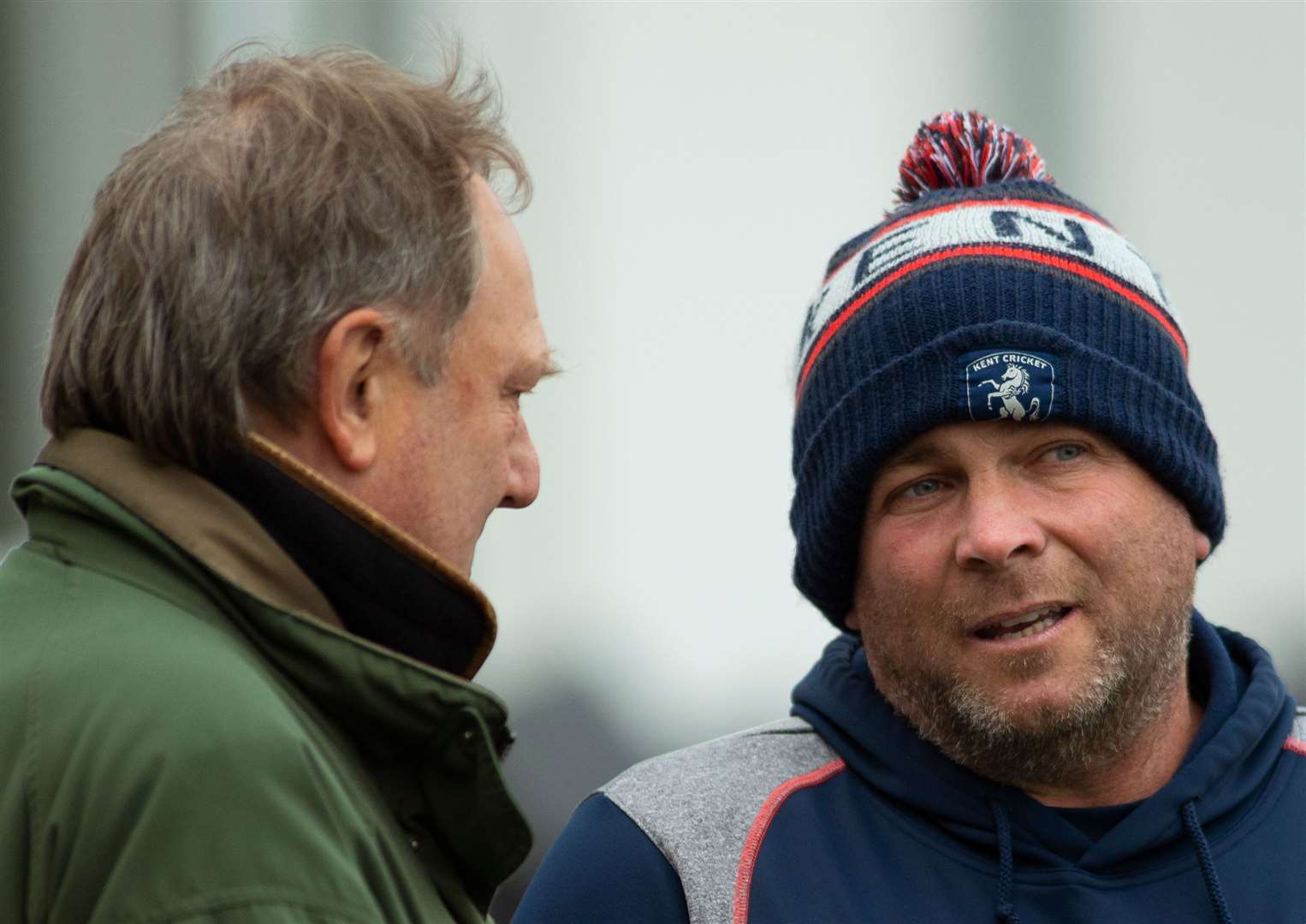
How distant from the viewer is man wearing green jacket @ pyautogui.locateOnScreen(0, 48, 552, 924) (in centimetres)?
140

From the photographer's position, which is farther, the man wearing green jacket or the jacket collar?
the jacket collar

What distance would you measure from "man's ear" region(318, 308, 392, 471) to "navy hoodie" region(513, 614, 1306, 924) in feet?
2.58

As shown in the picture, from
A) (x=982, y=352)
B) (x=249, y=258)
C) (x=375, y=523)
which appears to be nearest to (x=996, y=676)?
(x=982, y=352)

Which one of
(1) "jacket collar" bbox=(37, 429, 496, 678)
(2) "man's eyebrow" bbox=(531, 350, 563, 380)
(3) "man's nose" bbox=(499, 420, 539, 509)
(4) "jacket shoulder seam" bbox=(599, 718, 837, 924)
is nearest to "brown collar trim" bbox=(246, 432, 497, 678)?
(1) "jacket collar" bbox=(37, 429, 496, 678)

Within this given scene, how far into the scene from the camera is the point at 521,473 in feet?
6.51

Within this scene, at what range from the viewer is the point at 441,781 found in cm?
170

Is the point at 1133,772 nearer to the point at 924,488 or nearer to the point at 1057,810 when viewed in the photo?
the point at 1057,810

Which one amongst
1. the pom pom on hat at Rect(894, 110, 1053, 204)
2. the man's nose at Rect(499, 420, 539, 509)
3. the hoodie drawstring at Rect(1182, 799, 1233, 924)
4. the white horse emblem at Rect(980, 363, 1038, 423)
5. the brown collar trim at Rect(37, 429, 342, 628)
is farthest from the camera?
the pom pom on hat at Rect(894, 110, 1053, 204)

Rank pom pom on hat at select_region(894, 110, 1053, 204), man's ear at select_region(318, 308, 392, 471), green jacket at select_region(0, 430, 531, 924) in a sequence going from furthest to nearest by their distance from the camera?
pom pom on hat at select_region(894, 110, 1053, 204), man's ear at select_region(318, 308, 392, 471), green jacket at select_region(0, 430, 531, 924)

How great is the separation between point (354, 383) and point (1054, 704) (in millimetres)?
1042

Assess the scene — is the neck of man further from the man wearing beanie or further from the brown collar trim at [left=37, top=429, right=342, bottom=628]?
the brown collar trim at [left=37, top=429, right=342, bottom=628]

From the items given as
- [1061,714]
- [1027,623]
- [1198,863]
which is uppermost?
[1027,623]

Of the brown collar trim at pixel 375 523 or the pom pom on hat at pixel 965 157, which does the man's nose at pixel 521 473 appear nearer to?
the brown collar trim at pixel 375 523

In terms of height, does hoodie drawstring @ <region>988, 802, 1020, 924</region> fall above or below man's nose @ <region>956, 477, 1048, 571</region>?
below
